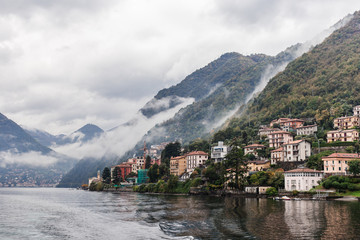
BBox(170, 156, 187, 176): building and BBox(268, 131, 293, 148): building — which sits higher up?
BBox(268, 131, 293, 148): building

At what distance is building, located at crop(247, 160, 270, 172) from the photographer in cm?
12009

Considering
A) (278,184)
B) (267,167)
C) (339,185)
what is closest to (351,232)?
(339,185)

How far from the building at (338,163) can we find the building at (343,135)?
21308mm

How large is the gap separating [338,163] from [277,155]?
1079 inches

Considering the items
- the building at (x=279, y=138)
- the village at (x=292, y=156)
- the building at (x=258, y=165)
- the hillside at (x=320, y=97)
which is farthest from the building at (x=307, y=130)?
the building at (x=258, y=165)

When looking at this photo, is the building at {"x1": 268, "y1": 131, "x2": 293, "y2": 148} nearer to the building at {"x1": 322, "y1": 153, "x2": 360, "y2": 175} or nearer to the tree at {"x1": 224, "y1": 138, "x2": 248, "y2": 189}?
the tree at {"x1": 224, "y1": 138, "x2": 248, "y2": 189}

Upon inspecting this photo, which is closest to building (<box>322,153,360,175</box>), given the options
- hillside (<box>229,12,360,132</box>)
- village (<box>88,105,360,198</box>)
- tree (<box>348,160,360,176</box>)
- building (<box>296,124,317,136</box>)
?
village (<box>88,105,360,198</box>)

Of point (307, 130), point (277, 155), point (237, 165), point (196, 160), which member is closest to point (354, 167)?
point (237, 165)

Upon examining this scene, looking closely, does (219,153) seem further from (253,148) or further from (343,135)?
(343,135)

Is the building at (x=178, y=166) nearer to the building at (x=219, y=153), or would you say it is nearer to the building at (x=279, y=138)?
the building at (x=219, y=153)

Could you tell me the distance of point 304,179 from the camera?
95.1 meters

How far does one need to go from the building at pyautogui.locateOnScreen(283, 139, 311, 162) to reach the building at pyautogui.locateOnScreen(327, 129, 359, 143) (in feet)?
34.6

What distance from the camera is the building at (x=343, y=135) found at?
386ft

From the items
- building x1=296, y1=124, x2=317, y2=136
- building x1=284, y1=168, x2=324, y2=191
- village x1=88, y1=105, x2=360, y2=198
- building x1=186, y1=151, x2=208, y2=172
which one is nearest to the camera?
building x1=284, y1=168, x2=324, y2=191
